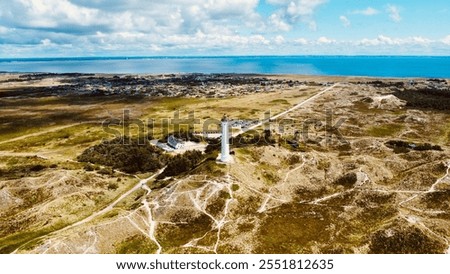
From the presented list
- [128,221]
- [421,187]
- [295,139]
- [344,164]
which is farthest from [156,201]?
[295,139]

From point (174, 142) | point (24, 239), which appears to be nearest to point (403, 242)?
point (24, 239)

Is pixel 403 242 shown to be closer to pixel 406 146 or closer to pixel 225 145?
pixel 225 145

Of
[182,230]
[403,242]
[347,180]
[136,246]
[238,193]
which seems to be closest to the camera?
[403,242]

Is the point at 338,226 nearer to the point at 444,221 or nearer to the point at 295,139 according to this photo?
the point at 444,221

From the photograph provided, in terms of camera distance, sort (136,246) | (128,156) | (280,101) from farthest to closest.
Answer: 1. (280,101)
2. (128,156)
3. (136,246)

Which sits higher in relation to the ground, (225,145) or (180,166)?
(225,145)

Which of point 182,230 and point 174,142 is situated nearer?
point 182,230

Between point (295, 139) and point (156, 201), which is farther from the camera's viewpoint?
point (295, 139)

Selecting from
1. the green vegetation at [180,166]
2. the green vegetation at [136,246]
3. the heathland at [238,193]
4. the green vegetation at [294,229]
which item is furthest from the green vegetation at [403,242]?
the green vegetation at [180,166]

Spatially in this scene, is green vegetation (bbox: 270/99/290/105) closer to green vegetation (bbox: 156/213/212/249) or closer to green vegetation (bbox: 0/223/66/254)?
green vegetation (bbox: 156/213/212/249)
